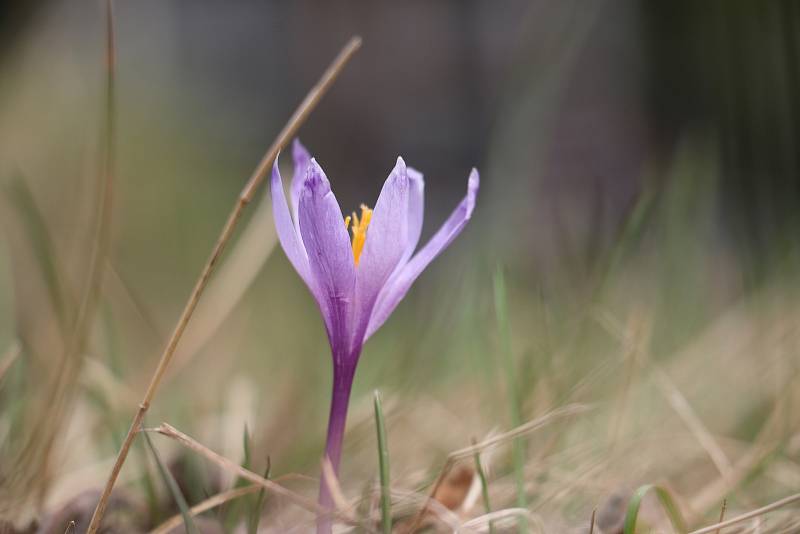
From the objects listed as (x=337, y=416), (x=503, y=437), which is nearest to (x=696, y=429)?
(x=503, y=437)

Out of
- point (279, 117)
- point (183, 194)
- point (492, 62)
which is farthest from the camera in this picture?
point (492, 62)

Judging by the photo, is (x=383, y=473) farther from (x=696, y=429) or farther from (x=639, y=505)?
(x=696, y=429)

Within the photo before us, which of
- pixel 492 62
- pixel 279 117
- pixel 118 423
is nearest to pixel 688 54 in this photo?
pixel 492 62

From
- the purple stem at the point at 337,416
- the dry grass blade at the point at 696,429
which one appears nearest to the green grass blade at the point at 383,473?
the purple stem at the point at 337,416

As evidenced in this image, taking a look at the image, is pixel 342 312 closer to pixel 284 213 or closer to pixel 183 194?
pixel 284 213

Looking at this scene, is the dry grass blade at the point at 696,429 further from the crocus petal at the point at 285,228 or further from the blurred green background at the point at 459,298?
the crocus petal at the point at 285,228

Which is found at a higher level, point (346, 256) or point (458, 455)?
point (346, 256)

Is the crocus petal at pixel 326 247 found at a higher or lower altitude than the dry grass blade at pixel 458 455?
higher
